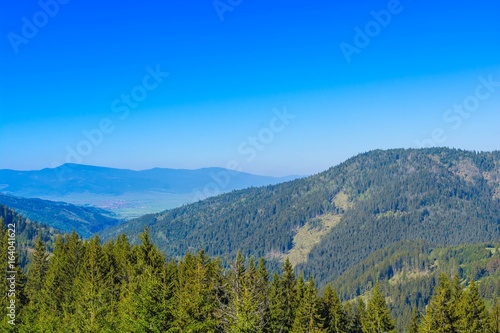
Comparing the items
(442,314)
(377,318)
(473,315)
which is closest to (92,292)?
(377,318)

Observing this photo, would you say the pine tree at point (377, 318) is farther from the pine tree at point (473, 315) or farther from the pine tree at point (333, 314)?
the pine tree at point (473, 315)

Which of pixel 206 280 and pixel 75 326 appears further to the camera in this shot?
pixel 206 280

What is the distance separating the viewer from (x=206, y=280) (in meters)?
59.2

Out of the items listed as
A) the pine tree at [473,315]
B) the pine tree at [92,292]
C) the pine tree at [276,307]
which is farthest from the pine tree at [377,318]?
the pine tree at [92,292]

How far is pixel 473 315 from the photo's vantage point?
66312 millimetres

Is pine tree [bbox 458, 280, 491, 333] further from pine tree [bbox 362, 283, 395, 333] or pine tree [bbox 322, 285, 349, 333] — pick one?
pine tree [bbox 322, 285, 349, 333]

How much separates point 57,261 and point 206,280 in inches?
1170

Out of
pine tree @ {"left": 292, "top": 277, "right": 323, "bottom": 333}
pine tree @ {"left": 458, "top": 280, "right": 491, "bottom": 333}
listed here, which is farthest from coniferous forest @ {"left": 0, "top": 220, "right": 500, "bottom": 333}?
pine tree @ {"left": 458, "top": 280, "right": 491, "bottom": 333}

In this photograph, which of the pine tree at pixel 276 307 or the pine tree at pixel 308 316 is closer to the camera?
the pine tree at pixel 308 316

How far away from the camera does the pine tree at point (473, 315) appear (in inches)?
2466

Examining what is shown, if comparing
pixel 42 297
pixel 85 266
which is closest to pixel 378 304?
pixel 85 266

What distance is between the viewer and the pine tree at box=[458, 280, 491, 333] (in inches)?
2466

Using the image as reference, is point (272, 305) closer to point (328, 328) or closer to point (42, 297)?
point (328, 328)

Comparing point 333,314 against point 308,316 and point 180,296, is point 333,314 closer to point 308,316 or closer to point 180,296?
point 308,316
